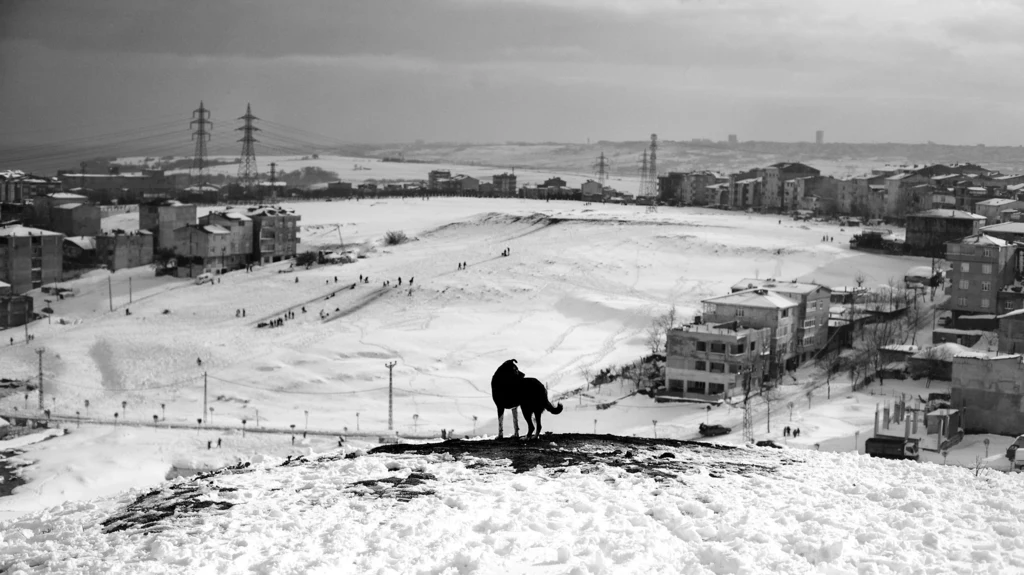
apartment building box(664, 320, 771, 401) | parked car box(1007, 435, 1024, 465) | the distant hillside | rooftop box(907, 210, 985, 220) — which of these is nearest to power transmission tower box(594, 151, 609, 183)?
the distant hillside

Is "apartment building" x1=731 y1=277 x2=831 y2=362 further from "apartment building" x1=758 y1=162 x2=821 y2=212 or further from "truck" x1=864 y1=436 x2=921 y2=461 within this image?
"apartment building" x1=758 y1=162 x2=821 y2=212

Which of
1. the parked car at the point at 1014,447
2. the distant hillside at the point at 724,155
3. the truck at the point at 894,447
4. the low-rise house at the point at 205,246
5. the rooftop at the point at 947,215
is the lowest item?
the truck at the point at 894,447

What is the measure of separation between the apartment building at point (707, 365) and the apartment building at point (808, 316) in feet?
10.4

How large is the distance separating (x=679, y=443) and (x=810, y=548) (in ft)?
13.2

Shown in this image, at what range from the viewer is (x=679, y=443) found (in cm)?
990

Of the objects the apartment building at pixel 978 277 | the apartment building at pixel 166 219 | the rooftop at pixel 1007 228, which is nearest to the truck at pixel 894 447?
the apartment building at pixel 978 277

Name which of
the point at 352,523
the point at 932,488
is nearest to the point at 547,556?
the point at 352,523

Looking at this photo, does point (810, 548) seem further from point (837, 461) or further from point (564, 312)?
point (564, 312)

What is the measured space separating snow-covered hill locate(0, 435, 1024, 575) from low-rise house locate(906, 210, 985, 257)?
3284 centimetres

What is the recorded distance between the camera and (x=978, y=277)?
28844mm

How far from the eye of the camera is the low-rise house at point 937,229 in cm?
3906

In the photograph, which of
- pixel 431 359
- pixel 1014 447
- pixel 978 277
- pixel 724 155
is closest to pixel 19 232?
pixel 431 359

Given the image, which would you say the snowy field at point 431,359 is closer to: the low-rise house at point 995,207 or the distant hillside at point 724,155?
the low-rise house at point 995,207

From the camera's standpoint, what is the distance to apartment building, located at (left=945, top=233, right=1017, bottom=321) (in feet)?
94.1
